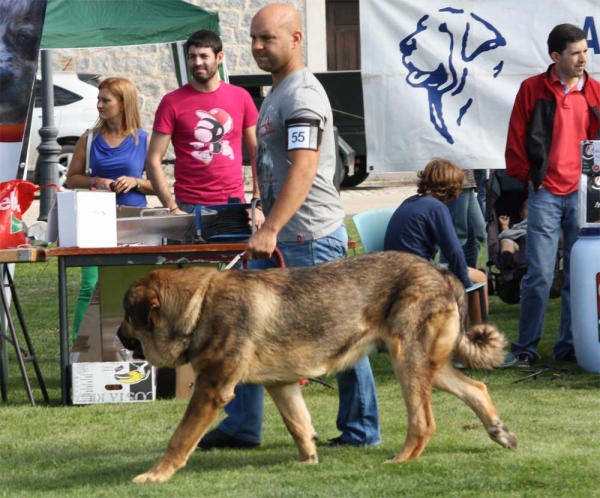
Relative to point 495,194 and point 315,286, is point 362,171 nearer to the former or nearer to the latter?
point 495,194

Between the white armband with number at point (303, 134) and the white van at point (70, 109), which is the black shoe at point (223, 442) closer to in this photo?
the white armband with number at point (303, 134)

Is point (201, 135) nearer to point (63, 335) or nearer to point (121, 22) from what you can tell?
point (63, 335)

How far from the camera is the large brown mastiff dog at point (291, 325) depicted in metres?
5.11

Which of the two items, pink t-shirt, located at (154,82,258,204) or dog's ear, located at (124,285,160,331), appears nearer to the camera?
dog's ear, located at (124,285,160,331)

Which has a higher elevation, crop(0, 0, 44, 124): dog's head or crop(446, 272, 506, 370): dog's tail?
crop(0, 0, 44, 124): dog's head

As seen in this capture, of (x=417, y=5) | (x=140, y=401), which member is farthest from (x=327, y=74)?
(x=140, y=401)

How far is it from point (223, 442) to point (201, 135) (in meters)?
2.60

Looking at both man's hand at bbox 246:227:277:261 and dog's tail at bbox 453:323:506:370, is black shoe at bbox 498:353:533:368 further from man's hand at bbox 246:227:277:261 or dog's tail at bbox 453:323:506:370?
man's hand at bbox 246:227:277:261

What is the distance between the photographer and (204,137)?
25.9 ft

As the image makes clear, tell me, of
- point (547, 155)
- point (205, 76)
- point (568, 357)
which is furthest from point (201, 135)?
point (568, 357)

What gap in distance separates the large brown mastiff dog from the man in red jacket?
2694mm

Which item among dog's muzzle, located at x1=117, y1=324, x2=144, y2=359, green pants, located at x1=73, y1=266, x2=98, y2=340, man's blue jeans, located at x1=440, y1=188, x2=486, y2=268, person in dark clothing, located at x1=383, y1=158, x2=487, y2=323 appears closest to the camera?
dog's muzzle, located at x1=117, y1=324, x2=144, y2=359

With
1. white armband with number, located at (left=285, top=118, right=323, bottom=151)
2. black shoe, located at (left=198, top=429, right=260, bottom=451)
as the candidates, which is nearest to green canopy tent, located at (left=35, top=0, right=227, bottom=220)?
black shoe, located at (left=198, top=429, right=260, bottom=451)

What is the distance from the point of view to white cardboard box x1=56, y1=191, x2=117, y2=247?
6.82 metres
